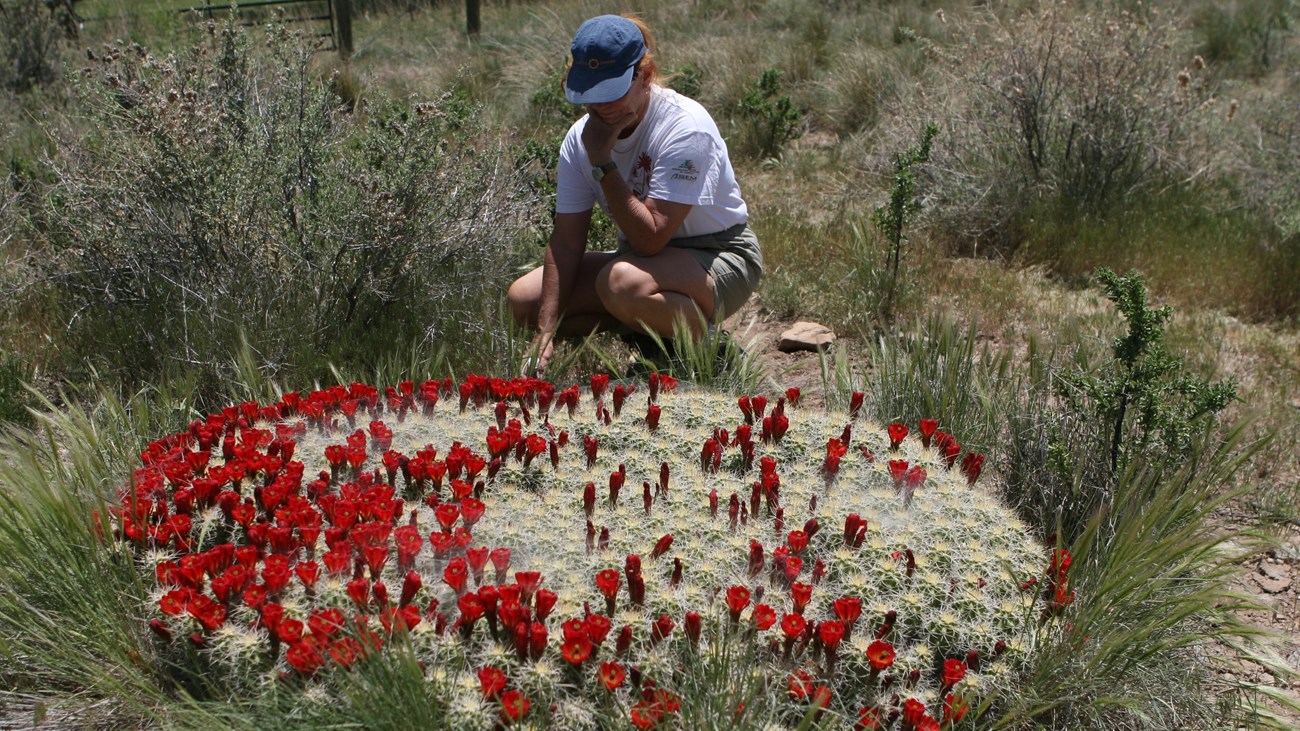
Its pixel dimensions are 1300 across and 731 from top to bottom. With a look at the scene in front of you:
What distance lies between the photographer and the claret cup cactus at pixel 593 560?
7.05ft

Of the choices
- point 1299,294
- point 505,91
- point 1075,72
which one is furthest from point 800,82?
point 1299,294

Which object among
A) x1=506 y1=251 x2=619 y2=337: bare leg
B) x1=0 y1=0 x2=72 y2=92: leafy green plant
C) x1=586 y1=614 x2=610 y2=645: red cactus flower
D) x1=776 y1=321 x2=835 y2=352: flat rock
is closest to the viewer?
x1=586 y1=614 x2=610 y2=645: red cactus flower

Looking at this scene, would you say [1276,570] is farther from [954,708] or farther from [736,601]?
[736,601]

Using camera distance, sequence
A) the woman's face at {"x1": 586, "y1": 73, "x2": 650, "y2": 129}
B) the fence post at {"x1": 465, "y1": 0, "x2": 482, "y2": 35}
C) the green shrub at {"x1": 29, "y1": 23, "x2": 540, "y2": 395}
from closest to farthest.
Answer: the woman's face at {"x1": 586, "y1": 73, "x2": 650, "y2": 129} < the green shrub at {"x1": 29, "y1": 23, "x2": 540, "y2": 395} < the fence post at {"x1": 465, "y1": 0, "x2": 482, "y2": 35}

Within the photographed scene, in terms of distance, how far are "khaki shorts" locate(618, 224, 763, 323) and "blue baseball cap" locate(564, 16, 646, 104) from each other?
73 cm

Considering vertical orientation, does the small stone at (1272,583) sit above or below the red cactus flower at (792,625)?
below

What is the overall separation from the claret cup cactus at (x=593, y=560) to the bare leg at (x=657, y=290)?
91 centimetres

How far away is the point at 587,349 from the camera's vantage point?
4.48m

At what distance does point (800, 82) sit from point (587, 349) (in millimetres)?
6098

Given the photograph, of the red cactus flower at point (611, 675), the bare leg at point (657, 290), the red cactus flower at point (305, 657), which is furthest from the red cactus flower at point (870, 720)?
the bare leg at point (657, 290)

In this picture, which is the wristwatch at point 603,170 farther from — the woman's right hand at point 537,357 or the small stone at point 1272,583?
the small stone at point 1272,583

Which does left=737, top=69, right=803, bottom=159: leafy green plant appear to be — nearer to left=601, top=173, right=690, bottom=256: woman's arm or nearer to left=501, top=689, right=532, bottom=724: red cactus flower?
left=601, top=173, right=690, bottom=256: woman's arm

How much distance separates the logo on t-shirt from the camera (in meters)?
3.98

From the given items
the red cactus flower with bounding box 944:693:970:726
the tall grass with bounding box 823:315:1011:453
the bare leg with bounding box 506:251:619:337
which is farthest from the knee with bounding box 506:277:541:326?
the red cactus flower with bounding box 944:693:970:726
